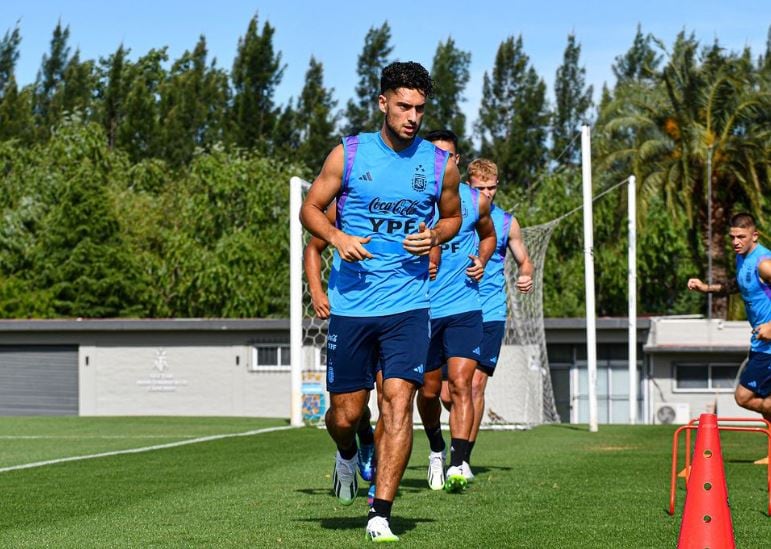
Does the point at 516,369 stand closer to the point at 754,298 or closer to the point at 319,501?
the point at 754,298

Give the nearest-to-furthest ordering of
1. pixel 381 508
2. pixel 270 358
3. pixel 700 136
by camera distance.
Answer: pixel 381 508, pixel 700 136, pixel 270 358

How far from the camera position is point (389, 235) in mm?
7184

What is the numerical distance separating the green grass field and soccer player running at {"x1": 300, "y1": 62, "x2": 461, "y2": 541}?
0.80 m

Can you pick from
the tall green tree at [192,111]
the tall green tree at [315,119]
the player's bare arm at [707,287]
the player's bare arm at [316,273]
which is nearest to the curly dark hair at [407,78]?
the player's bare arm at [316,273]

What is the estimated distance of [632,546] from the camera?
22.3ft

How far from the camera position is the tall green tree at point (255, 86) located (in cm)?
7131

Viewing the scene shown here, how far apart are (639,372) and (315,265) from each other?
40.4 meters

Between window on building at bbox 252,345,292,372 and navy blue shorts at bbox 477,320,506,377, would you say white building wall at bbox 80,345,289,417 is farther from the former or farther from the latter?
navy blue shorts at bbox 477,320,506,377

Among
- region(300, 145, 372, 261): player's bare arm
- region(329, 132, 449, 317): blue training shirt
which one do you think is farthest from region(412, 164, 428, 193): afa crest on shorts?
region(300, 145, 372, 261): player's bare arm

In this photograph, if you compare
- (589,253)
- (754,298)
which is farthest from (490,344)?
(589,253)

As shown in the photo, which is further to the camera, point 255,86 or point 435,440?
point 255,86

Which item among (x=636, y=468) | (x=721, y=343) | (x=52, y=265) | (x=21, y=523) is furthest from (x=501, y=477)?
(x=52, y=265)

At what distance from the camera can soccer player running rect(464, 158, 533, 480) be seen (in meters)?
10.9

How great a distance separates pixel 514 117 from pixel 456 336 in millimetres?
65297
